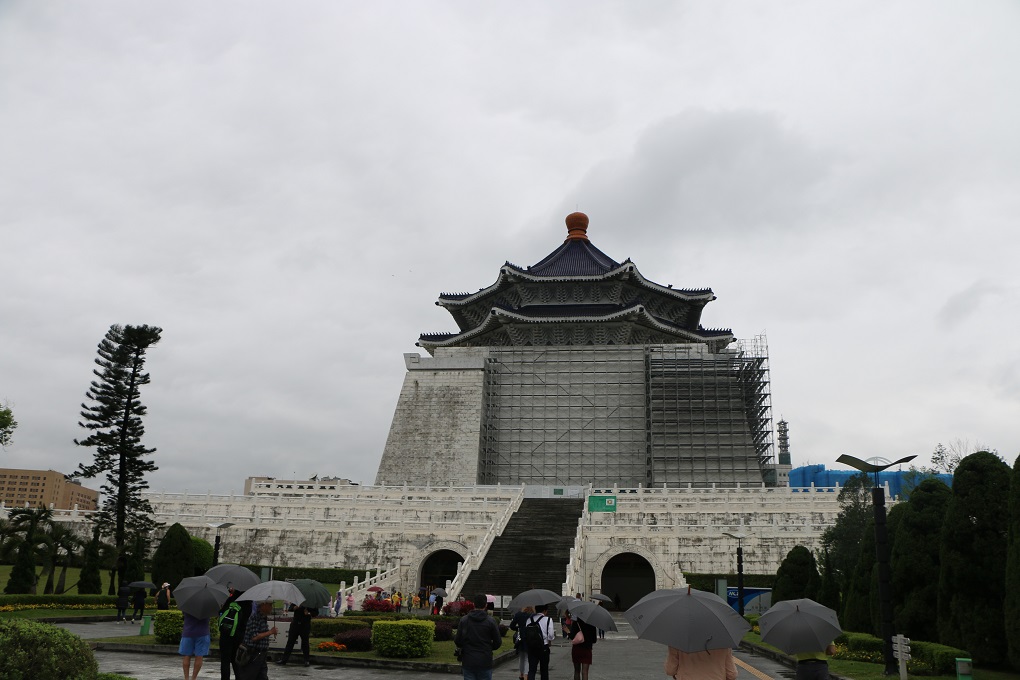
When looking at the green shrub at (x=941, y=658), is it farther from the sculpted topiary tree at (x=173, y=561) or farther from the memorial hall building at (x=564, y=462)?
the sculpted topiary tree at (x=173, y=561)

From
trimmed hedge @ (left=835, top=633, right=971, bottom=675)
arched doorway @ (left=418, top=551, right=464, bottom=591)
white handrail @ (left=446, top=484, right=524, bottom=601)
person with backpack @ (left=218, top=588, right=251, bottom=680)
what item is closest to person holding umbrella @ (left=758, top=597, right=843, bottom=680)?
trimmed hedge @ (left=835, top=633, right=971, bottom=675)

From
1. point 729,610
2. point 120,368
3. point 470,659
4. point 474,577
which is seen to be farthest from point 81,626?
point 729,610

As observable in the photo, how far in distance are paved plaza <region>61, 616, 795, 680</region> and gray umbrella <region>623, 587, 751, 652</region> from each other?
523 centimetres

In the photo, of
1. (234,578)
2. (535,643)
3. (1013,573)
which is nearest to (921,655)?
(1013,573)

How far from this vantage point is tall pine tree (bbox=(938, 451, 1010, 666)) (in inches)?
482

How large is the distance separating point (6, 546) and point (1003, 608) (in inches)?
901

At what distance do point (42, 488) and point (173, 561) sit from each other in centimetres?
9753

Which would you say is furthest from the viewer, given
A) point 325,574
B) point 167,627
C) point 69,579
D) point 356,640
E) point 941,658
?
point 69,579

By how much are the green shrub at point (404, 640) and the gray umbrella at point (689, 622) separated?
21.5ft

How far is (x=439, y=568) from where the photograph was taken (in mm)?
28422

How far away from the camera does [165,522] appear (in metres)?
29.9

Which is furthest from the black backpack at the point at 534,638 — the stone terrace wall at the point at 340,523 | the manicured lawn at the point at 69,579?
the manicured lawn at the point at 69,579

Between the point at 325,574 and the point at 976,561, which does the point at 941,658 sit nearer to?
the point at 976,561

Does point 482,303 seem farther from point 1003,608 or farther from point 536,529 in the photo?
point 1003,608
